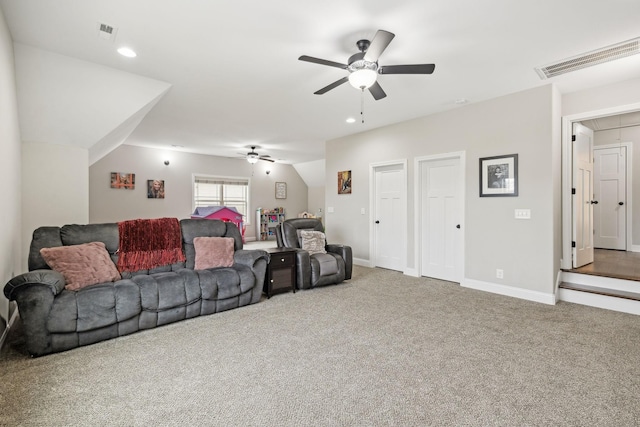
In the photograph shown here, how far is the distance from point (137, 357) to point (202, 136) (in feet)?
17.1

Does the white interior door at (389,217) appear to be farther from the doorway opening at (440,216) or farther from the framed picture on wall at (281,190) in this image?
the framed picture on wall at (281,190)

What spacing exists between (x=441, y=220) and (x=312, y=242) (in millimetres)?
2094

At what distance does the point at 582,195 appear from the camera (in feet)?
13.9

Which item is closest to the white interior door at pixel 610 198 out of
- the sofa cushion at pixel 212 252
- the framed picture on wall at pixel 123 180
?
the sofa cushion at pixel 212 252

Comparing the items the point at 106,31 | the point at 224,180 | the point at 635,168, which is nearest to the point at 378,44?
the point at 106,31

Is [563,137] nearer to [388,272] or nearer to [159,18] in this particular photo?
[388,272]

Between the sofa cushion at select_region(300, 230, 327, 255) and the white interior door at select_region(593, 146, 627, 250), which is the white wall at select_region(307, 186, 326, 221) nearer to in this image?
the sofa cushion at select_region(300, 230, 327, 255)

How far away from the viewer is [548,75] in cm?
350

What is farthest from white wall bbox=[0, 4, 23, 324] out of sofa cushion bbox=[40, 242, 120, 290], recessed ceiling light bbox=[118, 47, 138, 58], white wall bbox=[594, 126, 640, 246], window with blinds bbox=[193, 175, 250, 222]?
white wall bbox=[594, 126, 640, 246]

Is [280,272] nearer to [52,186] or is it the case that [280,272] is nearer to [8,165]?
[8,165]

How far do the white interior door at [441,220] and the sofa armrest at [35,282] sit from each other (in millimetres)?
4664

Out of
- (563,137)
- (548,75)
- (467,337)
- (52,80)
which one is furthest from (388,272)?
(52,80)

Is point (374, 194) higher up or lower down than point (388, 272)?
higher up

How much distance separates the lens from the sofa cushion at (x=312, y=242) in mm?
4848
